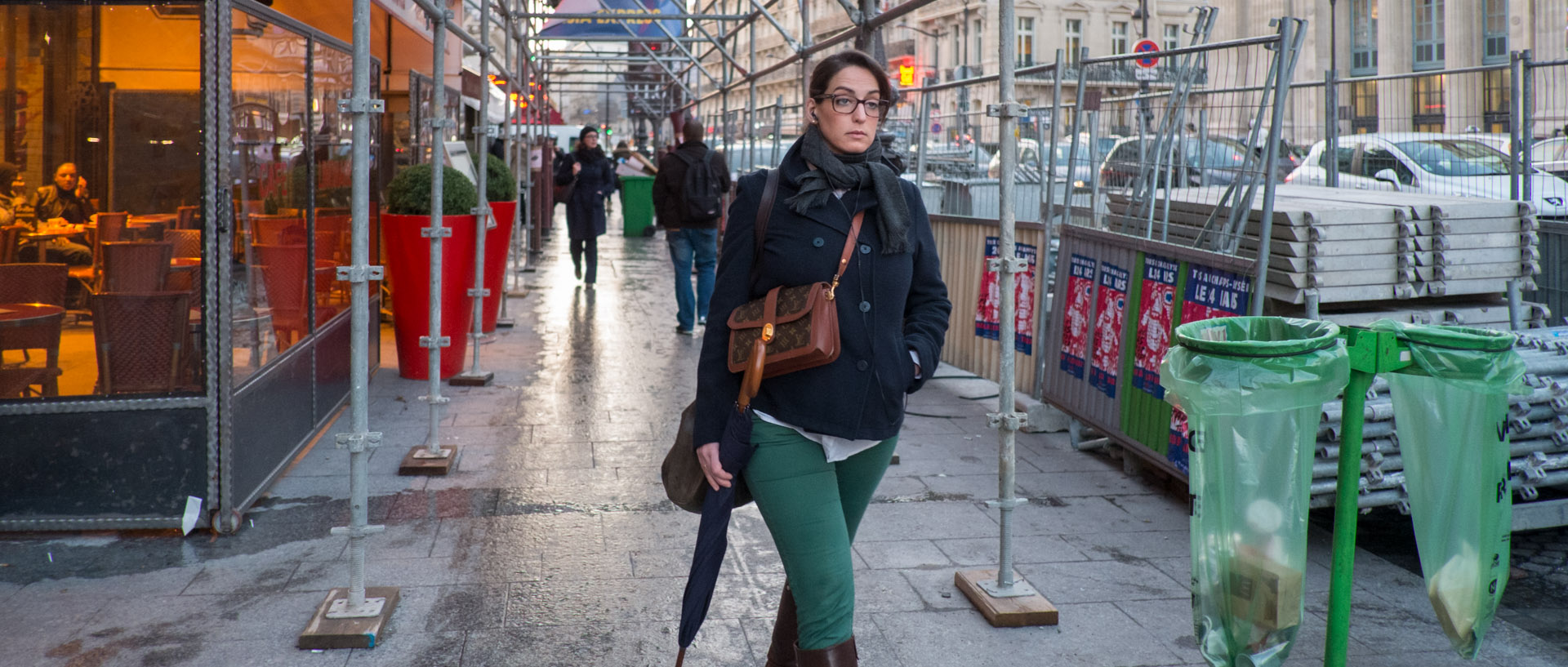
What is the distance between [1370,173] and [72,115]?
29.3 ft

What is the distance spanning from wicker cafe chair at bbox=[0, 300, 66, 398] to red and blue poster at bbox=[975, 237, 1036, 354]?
4663 mm

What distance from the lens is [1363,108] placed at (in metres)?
10.1

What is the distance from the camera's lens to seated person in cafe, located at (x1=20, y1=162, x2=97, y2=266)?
482cm

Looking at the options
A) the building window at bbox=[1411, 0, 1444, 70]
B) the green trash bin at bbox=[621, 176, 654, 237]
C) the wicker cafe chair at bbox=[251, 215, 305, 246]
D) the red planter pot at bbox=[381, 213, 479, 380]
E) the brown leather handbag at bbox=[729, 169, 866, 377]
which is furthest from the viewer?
the building window at bbox=[1411, 0, 1444, 70]

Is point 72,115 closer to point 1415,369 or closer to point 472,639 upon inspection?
point 472,639

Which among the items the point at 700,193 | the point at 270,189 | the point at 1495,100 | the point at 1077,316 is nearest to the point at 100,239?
the point at 270,189

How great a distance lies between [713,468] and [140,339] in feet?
9.98

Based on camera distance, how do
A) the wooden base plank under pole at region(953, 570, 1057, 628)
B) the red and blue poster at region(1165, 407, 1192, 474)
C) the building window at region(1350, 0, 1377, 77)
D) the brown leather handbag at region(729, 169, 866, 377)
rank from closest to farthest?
the brown leather handbag at region(729, 169, 866, 377) < the wooden base plank under pole at region(953, 570, 1057, 628) < the red and blue poster at region(1165, 407, 1192, 474) < the building window at region(1350, 0, 1377, 77)

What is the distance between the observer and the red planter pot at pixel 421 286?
26.2 feet

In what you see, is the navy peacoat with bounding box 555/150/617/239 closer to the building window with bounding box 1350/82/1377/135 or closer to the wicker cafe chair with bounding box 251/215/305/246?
the wicker cafe chair with bounding box 251/215/305/246

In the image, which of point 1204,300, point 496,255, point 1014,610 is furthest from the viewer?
point 496,255

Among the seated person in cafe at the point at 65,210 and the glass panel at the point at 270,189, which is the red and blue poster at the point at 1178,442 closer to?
the glass panel at the point at 270,189

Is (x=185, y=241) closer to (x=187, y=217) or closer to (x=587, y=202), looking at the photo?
(x=187, y=217)

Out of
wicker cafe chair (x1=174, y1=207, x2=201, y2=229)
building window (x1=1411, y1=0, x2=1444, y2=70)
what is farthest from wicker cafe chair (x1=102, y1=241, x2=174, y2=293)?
building window (x1=1411, y1=0, x2=1444, y2=70)
